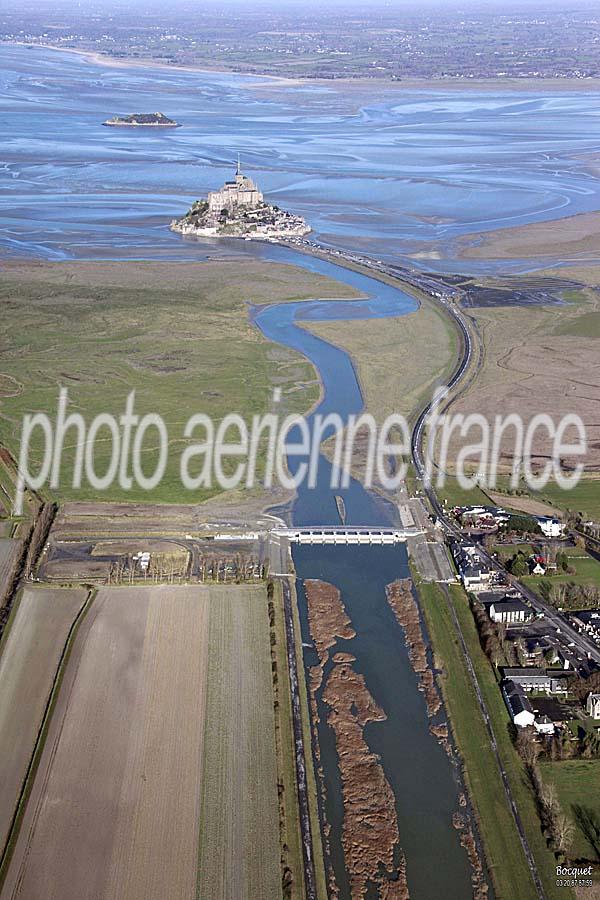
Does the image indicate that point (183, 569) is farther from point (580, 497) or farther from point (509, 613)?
point (580, 497)

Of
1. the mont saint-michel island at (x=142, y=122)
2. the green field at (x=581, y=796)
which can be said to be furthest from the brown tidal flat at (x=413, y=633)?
the mont saint-michel island at (x=142, y=122)

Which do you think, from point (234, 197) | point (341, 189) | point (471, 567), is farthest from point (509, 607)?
point (341, 189)

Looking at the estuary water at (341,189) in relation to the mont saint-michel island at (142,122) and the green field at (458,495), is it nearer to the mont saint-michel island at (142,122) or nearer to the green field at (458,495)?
the mont saint-michel island at (142,122)

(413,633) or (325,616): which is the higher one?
(325,616)

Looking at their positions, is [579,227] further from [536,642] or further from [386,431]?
[536,642]

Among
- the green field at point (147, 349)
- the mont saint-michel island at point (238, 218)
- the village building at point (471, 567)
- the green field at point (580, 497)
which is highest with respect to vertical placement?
the mont saint-michel island at point (238, 218)

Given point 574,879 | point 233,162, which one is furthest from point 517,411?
point 233,162

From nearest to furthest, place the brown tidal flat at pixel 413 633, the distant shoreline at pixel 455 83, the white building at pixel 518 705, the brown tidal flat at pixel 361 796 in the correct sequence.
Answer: the brown tidal flat at pixel 361 796 < the white building at pixel 518 705 < the brown tidal flat at pixel 413 633 < the distant shoreline at pixel 455 83
